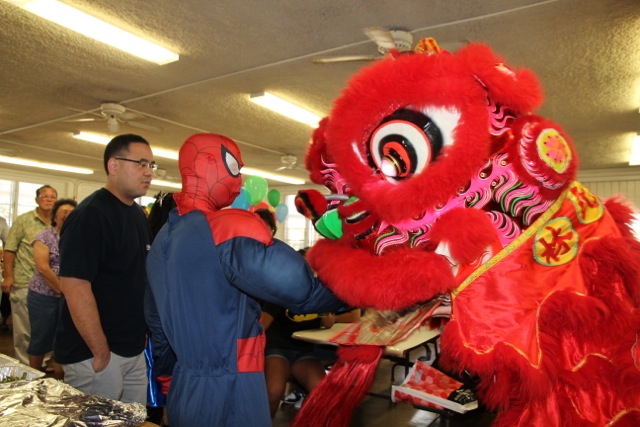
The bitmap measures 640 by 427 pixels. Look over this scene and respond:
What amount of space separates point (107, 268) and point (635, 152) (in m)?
7.14

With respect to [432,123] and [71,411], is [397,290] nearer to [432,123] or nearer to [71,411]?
[432,123]

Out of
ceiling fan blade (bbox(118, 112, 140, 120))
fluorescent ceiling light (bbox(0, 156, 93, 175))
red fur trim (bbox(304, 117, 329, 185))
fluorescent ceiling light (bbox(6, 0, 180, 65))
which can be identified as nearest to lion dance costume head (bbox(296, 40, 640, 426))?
red fur trim (bbox(304, 117, 329, 185))

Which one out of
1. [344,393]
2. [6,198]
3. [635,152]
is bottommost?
[344,393]

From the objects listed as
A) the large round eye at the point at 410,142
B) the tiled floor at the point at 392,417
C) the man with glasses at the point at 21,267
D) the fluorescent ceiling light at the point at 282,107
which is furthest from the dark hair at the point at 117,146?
the fluorescent ceiling light at the point at 282,107

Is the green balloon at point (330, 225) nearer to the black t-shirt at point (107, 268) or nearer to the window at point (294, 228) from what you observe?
the black t-shirt at point (107, 268)

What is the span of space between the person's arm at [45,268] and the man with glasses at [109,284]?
1.45 m

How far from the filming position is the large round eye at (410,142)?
838mm

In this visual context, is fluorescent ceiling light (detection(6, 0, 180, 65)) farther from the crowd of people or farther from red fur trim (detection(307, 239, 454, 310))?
red fur trim (detection(307, 239, 454, 310))

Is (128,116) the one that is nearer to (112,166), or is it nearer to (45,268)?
(45,268)

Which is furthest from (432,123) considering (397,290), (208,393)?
(208,393)

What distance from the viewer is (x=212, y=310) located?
49.1 inches

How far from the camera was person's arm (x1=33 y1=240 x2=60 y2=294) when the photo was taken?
3217 millimetres

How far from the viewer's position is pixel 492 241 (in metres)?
0.83

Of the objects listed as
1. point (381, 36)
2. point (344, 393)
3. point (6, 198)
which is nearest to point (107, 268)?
point (344, 393)
